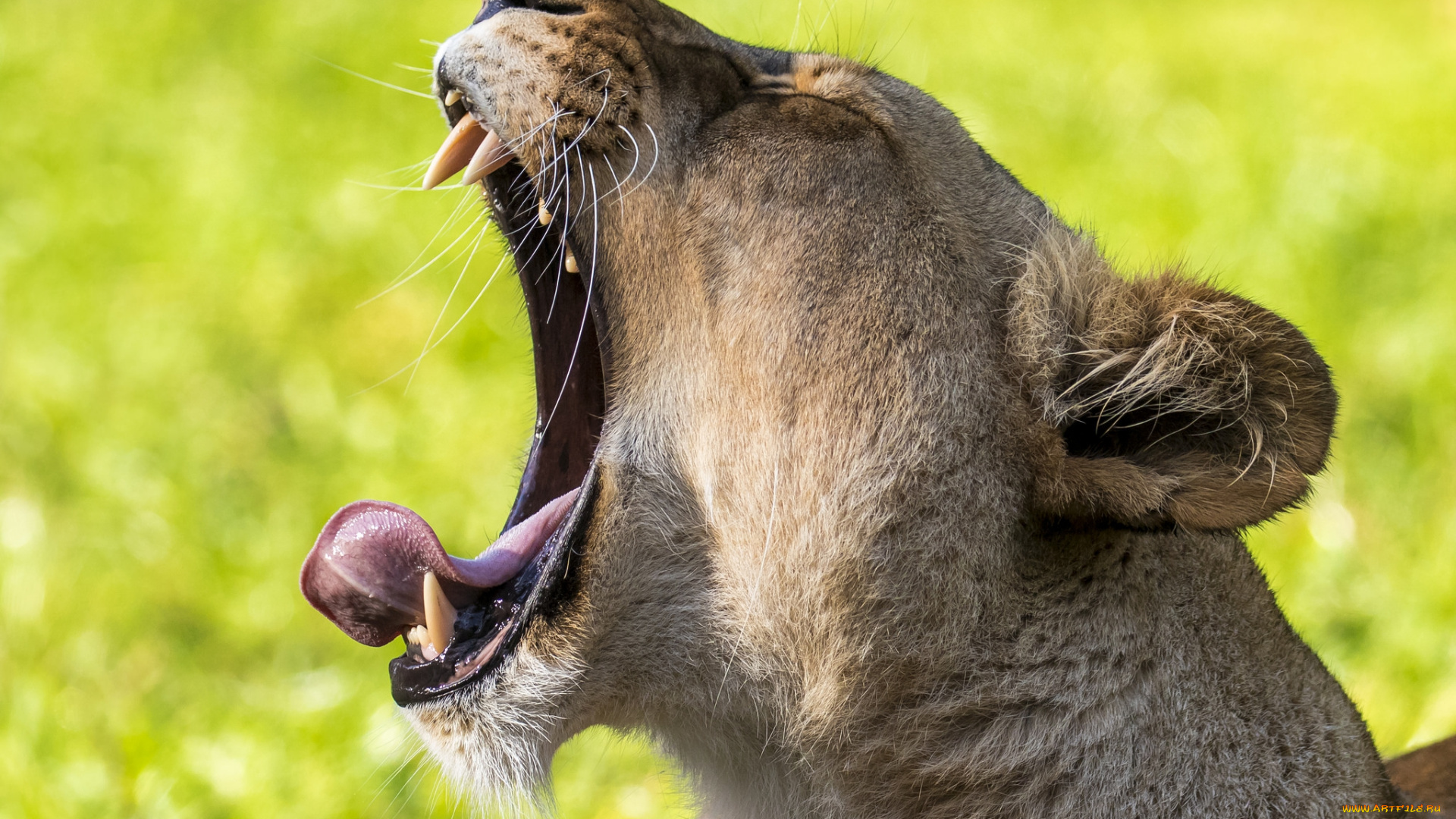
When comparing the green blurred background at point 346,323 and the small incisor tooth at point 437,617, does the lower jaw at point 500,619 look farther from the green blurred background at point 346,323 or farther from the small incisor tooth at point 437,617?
the green blurred background at point 346,323

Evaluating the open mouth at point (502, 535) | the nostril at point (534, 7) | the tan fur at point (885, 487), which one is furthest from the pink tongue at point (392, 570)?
the nostril at point (534, 7)

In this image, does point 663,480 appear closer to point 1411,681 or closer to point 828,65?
point 828,65

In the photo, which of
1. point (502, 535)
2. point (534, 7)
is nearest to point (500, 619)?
point (502, 535)

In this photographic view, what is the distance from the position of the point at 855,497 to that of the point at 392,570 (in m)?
0.81

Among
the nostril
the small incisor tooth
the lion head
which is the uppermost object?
the nostril

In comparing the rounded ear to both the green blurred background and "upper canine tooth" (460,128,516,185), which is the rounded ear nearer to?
"upper canine tooth" (460,128,516,185)

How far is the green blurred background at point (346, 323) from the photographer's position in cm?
362

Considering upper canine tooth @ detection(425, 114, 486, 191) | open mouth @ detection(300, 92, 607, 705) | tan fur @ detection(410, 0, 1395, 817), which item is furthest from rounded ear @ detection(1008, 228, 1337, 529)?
upper canine tooth @ detection(425, 114, 486, 191)

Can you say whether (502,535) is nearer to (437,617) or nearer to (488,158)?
(437,617)

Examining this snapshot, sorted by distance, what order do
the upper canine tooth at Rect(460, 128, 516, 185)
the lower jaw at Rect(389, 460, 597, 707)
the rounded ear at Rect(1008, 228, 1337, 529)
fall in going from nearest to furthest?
the rounded ear at Rect(1008, 228, 1337, 529) → the lower jaw at Rect(389, 460, 597, 707) → the upper canine tooth at Rect(460, 128, 516, 185)

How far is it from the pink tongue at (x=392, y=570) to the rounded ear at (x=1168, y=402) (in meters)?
0.83

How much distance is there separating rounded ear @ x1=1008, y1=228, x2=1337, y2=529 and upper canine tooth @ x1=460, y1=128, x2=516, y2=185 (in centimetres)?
86

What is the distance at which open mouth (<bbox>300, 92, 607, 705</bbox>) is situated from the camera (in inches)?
86.6

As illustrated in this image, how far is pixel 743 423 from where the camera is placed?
83.5 inches
